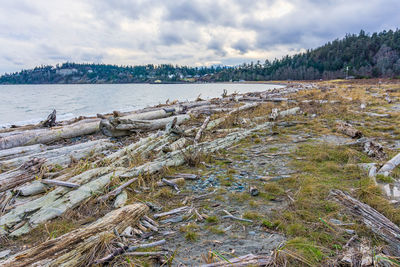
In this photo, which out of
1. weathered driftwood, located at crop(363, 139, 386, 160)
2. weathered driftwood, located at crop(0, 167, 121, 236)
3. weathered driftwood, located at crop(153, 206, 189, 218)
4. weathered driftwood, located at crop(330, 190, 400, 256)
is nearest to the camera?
weathered driftwood, located at crop(330, 190, 400, 256)

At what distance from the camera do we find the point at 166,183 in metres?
5.07

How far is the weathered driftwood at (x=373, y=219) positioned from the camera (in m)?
2.76

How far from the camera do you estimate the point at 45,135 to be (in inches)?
370

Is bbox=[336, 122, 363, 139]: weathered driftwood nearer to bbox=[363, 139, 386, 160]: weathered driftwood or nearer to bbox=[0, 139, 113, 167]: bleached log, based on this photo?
bbox=[363, 139, 386, 160]: weathered driftwood

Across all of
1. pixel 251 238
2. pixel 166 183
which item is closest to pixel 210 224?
pixel 251 238

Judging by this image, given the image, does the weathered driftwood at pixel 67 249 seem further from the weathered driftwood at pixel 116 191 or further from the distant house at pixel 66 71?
the distant house at pixel 66 71

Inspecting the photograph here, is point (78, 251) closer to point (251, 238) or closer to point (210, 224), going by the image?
point (210, 224)

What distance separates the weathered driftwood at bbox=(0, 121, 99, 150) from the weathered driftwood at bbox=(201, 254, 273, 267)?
9575 millimetres

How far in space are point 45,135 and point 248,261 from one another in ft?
32.7

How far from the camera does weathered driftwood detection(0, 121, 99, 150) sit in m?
8.66

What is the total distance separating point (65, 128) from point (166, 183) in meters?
7.51

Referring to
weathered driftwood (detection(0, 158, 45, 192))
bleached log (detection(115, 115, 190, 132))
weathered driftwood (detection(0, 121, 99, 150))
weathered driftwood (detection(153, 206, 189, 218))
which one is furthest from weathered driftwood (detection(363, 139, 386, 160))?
weathered driftwood (detection(0, 121, 99, 150))

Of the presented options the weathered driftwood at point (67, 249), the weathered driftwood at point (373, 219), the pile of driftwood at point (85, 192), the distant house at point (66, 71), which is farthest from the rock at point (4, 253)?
the distant house at point (66, 71)

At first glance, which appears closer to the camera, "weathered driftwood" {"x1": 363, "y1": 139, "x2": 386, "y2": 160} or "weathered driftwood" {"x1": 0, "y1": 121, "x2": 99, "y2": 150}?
"weathered driftwood" {"x1": 363, "y1": 139, "x2": 386, "y2": 160}
